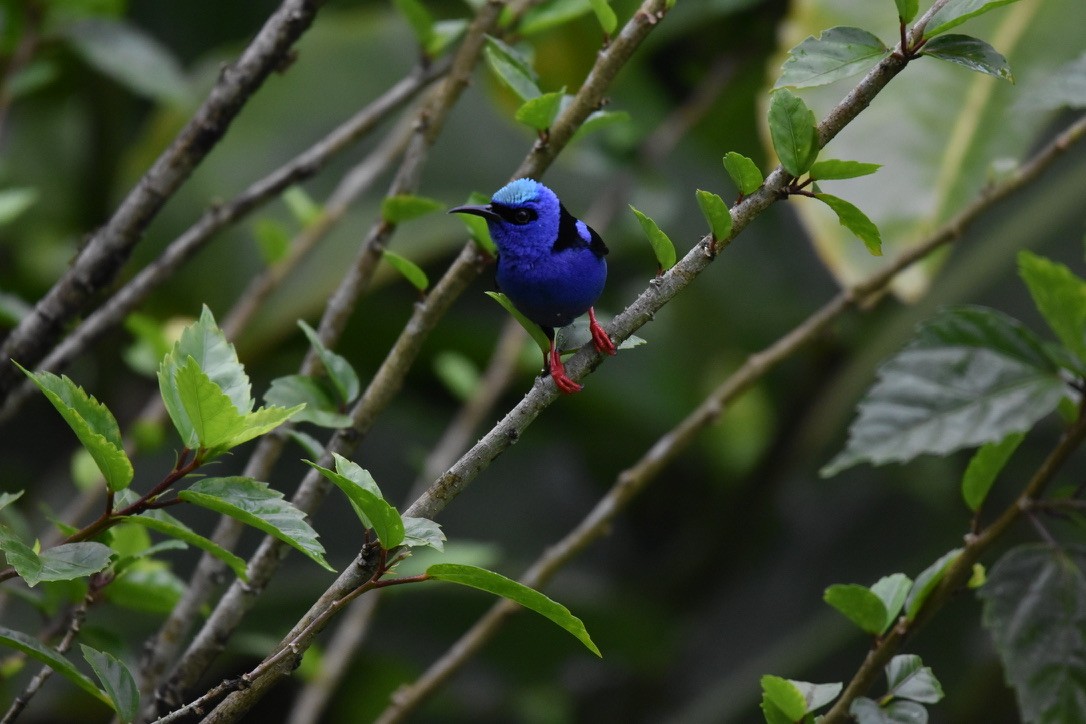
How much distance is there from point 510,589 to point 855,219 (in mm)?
463

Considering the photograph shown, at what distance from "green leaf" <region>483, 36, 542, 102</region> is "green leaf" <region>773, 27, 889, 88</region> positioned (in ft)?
1.29

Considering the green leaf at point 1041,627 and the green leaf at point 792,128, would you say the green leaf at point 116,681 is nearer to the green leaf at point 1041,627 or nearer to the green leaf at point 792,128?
the green leaf at point 792,128

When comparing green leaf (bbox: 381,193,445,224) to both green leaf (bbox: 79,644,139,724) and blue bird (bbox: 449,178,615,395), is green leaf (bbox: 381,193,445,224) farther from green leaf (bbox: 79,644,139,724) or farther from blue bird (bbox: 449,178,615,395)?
green leaf (bbox: 79,644,139,724)

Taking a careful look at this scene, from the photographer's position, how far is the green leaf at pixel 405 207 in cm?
142

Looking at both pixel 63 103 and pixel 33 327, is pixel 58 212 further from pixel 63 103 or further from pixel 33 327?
pixel 33 327

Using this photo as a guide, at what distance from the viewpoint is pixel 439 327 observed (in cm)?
308

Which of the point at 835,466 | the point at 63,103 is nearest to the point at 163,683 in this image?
the point at 835,466

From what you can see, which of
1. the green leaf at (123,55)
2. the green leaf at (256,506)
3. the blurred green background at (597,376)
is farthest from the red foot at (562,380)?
the blurred green background at (597,376)

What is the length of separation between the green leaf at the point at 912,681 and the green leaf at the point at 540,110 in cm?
70

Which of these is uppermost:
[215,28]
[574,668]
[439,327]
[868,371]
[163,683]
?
[215,28]

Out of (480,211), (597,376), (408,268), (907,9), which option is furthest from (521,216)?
(597,376)

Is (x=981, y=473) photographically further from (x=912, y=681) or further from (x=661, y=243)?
(x=661, y=243)

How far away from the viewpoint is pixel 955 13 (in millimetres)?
955

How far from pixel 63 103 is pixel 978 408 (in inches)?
110
